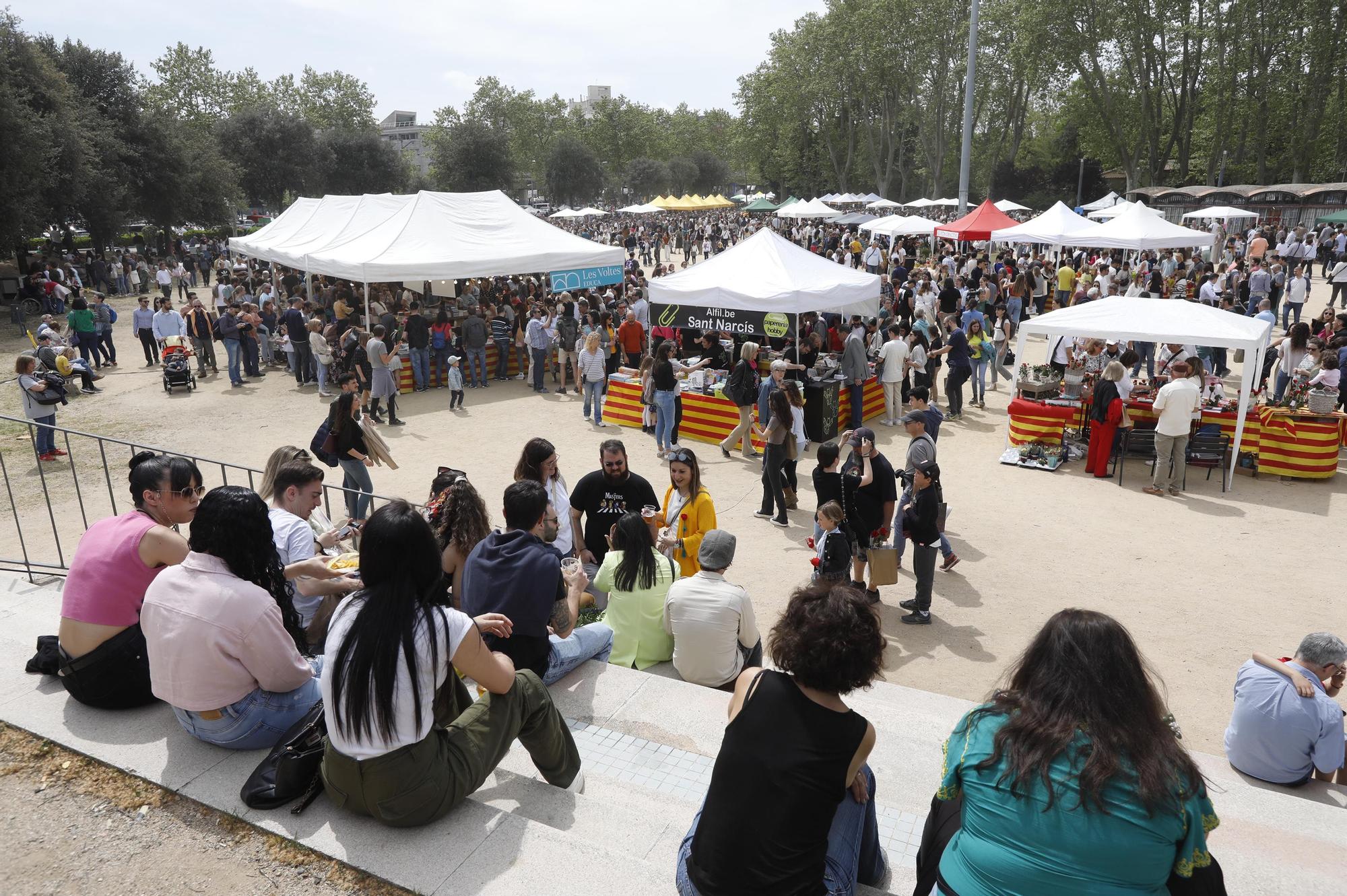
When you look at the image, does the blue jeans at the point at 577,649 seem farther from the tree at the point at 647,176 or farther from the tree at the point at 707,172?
the tree at the point at 707,172

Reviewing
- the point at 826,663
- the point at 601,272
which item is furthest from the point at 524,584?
the point at 601,272

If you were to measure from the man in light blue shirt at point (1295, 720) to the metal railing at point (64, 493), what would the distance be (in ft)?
20.4

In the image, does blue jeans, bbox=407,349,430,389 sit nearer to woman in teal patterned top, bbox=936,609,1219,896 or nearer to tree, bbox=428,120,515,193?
woman in teal patterned top, bbox=936,609,1219,896

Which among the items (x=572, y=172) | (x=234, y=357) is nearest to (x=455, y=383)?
Answer: (x=234, y=357)

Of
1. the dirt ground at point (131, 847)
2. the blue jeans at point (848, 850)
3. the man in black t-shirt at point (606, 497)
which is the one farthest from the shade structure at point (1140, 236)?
the dirt ground at point (131, 847)

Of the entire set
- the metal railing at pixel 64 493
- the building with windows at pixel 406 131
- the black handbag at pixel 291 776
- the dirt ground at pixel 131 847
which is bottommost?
the metal railing at pixel 64 493

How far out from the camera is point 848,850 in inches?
106

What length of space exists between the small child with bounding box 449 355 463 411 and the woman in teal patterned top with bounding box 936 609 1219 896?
41.1ft

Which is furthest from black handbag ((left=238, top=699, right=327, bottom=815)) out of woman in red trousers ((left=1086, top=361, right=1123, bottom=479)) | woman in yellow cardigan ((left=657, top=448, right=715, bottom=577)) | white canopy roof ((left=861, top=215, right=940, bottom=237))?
white canopy roof ((left=861, top=215, right=940, bottom=237))

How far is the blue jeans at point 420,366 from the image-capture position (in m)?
15.3

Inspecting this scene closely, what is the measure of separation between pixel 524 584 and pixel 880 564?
3.61 meters

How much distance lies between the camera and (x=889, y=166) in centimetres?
5372

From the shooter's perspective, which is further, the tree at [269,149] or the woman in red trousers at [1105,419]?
the tree at [269,149]

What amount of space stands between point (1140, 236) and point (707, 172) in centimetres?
6981
